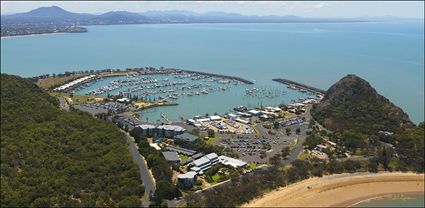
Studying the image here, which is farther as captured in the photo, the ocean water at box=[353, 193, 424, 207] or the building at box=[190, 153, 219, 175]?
the building at box=[190, 153, 219, 175]

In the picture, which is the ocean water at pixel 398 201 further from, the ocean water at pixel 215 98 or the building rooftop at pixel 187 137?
Answer: the ocean water at pixel 215 98

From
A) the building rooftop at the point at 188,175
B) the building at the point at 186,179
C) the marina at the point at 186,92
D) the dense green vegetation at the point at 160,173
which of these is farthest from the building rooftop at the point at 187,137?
the building at the point at 186,179

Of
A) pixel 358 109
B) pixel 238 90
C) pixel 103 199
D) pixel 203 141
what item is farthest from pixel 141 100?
pixel 103 199

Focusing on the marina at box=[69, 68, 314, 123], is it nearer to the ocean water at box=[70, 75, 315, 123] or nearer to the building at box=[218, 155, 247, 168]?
the ocean water at box=[70, 75, 315, 123]

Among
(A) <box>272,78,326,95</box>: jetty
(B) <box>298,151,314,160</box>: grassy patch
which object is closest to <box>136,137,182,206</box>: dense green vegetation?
(B) <box>298,151,314,160</box>: grassy patch

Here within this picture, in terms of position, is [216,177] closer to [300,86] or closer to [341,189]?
[341,189]

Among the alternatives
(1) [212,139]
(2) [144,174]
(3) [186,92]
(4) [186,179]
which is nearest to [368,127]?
(1) [212,139]

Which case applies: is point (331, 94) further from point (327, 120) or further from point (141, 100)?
point (141, 100)
